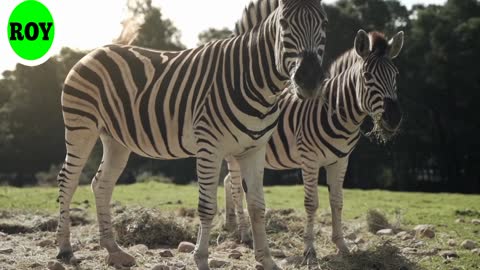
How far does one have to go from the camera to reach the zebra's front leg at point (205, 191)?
570 centimetres

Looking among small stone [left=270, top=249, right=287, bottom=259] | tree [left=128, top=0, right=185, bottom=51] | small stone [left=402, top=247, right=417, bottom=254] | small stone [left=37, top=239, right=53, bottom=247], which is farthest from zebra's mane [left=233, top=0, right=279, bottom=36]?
tree [left=128, top=0, right=185, bottom=51]

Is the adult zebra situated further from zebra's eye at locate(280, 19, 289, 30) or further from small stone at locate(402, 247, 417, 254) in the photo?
small stone at locate(402, 247, 417, 254)

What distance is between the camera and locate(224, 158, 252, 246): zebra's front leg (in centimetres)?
881

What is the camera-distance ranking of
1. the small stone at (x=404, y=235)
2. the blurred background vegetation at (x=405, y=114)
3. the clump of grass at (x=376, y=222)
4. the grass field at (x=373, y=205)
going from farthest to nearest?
the blurred background vegetation at (x=405, y=114) → the clump of grass at (x=376, y=222) → the small stone at (x=404, y=235) → the grass field at (x=373, y=205)

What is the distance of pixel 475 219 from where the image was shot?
1120 centimetres

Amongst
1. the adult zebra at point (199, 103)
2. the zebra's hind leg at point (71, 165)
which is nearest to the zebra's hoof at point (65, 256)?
the adult zebra at point (199, 103)

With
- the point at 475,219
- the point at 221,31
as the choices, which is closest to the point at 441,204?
the point at 475,219

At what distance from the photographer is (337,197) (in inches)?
307

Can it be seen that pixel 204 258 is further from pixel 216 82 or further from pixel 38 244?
pixel 38 244

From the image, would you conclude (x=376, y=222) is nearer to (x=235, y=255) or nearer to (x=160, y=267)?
(x=235, y=255)

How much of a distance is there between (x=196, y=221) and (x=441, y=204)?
24.7ft

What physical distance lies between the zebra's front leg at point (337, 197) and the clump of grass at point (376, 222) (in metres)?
2.27

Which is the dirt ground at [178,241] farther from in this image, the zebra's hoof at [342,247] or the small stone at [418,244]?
the zebra's hoof at [342,247]

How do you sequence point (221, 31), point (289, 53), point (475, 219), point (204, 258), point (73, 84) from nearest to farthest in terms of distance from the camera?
point (289, 53), point (204, 258), point (73, 84), point (475, 219), point (221, 31)
